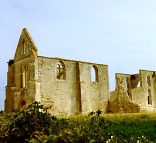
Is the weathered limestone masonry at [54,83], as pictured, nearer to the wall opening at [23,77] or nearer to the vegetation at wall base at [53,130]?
the wall opening at [23,77]

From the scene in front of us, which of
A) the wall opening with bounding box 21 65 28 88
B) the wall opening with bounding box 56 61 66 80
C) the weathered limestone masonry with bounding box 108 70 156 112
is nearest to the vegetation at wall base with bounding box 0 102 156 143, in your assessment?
the wall opening with bounding box 56 61 66 80

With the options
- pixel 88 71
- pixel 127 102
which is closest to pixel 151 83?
pixel 127 102

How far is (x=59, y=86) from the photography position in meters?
44.7

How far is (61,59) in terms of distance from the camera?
45531 millimetres

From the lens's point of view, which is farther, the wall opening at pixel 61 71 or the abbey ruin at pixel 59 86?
the wall opening at pixel 61 71

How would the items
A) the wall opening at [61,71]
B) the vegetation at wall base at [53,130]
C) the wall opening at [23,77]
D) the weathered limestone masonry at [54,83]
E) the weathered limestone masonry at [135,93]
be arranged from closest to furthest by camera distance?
the vegetation at wall base at [53,130] < the weathered limestone masonry at [54,83] < the wall opening at [61,71] < the wall opening at [23,77] < the weathered limestone masonry at [135,93]

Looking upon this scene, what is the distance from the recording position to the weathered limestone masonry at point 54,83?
4356 centimetres

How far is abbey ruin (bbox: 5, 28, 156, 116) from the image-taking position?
143 feet

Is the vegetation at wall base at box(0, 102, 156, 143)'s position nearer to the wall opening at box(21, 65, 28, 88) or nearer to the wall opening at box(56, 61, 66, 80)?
the wall opening at box(56, 61, 66, 80)

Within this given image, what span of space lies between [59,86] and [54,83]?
632 millimetres

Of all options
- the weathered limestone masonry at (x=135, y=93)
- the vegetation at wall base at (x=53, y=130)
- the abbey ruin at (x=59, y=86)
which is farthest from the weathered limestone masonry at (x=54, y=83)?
the vegetation at wall base at (x=53, y=130)

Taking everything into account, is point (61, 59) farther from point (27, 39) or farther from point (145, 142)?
point (145, 142)

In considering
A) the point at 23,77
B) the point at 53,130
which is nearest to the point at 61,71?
the point at 23,77

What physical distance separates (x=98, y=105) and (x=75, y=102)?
3.14 metres
